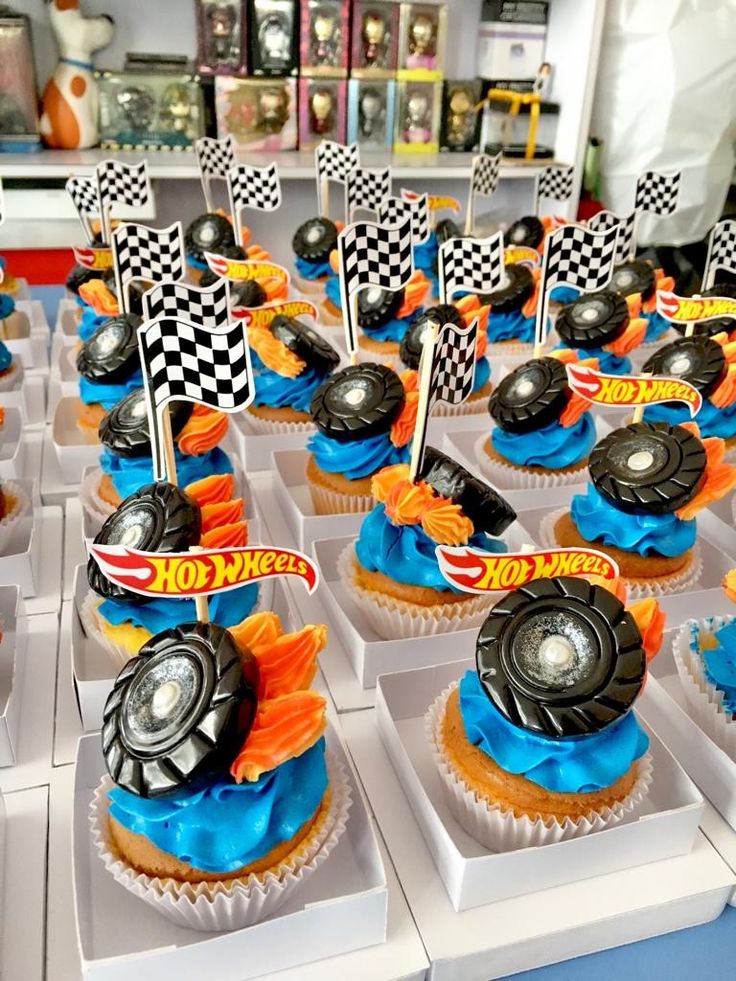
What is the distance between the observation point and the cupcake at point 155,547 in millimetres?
1496

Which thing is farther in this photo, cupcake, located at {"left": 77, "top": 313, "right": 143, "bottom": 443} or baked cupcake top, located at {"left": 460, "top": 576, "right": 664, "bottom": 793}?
cupcake, located at {"left": 77, "top": 313, "right": 143, "bottom": 443}

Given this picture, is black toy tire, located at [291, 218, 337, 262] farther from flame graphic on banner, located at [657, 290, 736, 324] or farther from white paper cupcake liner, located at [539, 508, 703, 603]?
white paper cupcake liner, located at [539, 508, 703, 603]

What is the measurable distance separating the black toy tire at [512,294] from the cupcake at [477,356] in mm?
428

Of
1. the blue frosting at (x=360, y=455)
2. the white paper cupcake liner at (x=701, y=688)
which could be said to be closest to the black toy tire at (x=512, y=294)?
the blue frosting at (x=360, y=455)

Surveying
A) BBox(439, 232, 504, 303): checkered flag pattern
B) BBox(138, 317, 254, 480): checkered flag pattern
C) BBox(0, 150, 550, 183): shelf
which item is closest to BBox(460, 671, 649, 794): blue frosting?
BBox(138, 317, 254, 480): checkered flag pattern

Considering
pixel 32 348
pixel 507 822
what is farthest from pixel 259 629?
pixel 32 348

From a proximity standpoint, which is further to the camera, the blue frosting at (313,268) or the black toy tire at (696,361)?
the blue frosting at (313,268)

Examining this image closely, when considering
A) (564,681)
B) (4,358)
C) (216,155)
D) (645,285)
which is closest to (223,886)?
(564,681)

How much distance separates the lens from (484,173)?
4059 mm

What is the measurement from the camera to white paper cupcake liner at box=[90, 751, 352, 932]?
115 centimetres

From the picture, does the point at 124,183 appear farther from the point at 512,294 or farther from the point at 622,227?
the point at 622,227

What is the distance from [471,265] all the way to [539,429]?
0.86m

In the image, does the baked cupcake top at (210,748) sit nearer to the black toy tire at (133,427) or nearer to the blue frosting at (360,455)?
the black toy tire at (133,427)

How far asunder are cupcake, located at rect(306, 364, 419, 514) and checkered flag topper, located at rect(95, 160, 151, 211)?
199 cm
